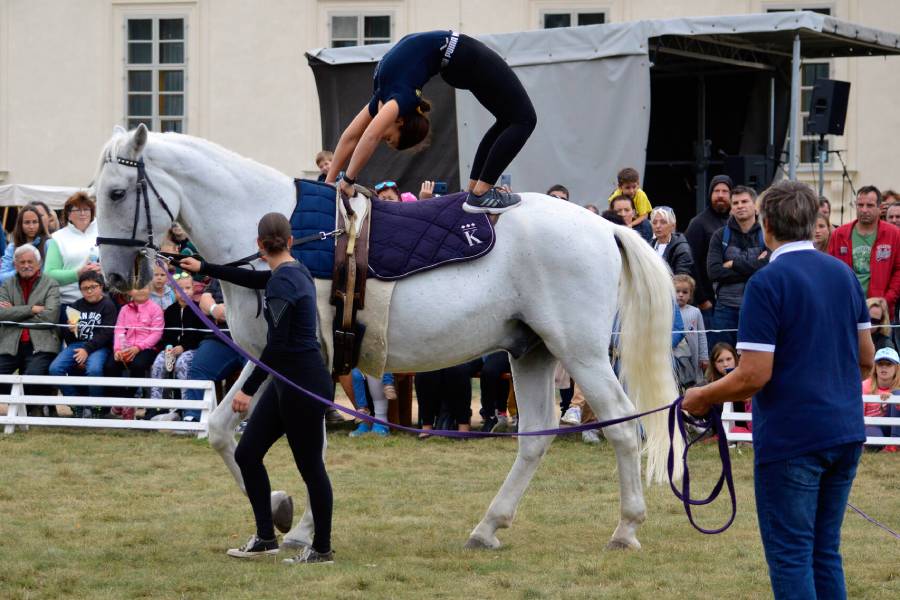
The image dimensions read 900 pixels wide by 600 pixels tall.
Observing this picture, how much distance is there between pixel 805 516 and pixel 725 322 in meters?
6.89

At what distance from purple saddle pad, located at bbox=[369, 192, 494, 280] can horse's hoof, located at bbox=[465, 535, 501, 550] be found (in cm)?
147

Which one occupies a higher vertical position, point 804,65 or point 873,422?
point 804,65

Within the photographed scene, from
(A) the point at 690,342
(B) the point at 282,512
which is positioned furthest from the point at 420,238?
(A) the point at 690,342

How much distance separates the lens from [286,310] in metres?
6.08

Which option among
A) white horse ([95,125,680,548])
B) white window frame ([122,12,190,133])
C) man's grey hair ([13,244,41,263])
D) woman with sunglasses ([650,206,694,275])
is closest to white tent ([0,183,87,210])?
white window frame ([122,12,190,133])

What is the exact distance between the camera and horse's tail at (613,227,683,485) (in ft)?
24.0

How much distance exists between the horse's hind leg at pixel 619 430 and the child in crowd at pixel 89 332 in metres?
6.06

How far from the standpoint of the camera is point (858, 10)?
70.0 ft

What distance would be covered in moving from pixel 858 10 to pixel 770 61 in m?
5.67

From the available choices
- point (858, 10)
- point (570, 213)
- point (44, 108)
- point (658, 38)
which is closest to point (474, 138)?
point (658, 38)

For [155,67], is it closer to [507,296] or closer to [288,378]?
[507,296]

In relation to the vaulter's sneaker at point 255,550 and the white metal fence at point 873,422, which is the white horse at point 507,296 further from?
the white metal fence at point 873,422

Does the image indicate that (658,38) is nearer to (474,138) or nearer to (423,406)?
(474,138)

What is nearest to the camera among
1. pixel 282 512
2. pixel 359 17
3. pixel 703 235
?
pixel 282 512
